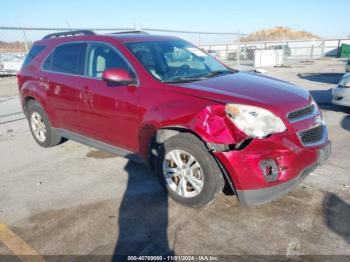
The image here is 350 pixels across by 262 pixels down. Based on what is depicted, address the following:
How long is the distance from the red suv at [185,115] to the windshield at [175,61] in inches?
0.6

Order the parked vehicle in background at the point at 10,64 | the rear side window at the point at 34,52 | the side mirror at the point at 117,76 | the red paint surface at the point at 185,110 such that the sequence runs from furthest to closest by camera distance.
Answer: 1. the parked vehicle in background at the point at 10,64
2. the rear side window at the point at 34,52
3. the side mirror at the point at 117,76
4. the red paint surface at the point at 185,110

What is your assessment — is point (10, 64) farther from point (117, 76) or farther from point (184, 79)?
point (184, 79)

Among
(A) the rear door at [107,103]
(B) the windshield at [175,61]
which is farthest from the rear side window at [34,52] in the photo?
(B) the windshield at [175,61]

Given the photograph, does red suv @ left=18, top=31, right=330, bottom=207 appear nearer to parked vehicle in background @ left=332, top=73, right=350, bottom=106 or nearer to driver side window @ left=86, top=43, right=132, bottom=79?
driver side window @ left=86, top=43, right=132, bottom=79

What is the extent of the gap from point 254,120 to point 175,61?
1.56m

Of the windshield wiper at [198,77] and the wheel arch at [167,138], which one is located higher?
the windshield wiper at [198,77]

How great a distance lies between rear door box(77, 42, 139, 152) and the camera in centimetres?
367

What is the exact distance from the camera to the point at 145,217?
3.20m

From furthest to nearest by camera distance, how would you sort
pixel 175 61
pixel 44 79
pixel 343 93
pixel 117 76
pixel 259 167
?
pixel 343 93 → pixel 44 79 → pixel 175 61 → pixel 117 76 → pixel 259 167

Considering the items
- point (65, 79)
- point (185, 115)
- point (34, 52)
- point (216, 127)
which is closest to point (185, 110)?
point (185, 115)

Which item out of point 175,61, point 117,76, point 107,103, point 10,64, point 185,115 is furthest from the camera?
point 10,64

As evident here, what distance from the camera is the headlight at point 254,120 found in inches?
113

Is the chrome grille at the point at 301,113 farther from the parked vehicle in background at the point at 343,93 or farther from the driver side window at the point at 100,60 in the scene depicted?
the parked vehicle in background at the point at 343,93

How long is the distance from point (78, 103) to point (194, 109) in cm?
200
